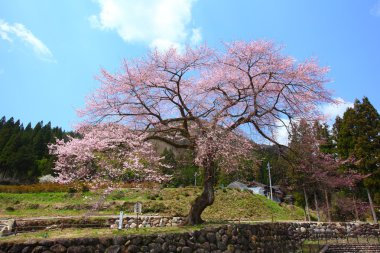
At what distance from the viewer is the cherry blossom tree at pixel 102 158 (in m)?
8.70

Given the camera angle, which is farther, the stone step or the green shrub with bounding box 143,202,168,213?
the green shrub with bounding box 143,202,168,213

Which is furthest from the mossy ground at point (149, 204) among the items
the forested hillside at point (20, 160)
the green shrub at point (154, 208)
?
the forested hillside at point (20, 160)

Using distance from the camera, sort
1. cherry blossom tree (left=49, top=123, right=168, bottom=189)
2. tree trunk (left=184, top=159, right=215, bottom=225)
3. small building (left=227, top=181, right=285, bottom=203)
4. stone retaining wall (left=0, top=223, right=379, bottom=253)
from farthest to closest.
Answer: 1. small building (left=227, top=181, right=285, bottom=203)
2. tree trunk (left=184, top=159, right=215, bottom=225)
3. cherry blossom tree (left=49, top=123, right=168, bottom=189)
4. stone retaining wall (left=0, top=223, right=379, bottom=253)

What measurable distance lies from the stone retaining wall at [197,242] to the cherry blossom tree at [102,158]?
253 cm

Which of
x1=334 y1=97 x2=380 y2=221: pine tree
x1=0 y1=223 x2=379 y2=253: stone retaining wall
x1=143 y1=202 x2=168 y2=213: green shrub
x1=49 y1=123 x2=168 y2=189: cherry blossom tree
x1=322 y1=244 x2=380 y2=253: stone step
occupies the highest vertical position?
x1=334 y1=97 x2=380 y2=221: pine tree

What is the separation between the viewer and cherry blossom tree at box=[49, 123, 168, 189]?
28.5ft

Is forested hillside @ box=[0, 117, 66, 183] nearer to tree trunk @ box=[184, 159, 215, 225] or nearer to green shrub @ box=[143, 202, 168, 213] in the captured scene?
green shrub @ box=[143, 202, 168, 213]

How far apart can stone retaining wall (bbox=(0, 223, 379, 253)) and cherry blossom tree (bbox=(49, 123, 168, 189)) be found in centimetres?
253

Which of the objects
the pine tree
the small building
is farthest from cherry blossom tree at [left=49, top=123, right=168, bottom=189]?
the small building

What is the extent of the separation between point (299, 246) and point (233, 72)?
27.4ft

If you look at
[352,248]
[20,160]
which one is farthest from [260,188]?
[20,160]

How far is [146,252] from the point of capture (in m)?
6.21

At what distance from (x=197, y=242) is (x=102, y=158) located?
3955mm

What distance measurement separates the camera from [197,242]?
24.3 ft
